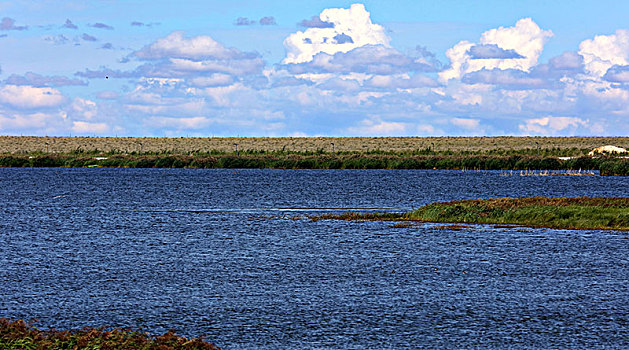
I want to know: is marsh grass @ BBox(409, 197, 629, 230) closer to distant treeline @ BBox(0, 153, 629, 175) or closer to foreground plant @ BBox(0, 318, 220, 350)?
foreground plant @ BBox(0, 318, 220, 350)

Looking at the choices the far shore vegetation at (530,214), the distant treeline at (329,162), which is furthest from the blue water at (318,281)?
the distant treeline at (329,162)

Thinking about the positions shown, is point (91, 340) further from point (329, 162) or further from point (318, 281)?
point (329, 162)

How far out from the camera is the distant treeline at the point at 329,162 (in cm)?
12125

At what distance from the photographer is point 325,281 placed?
85.4 ft

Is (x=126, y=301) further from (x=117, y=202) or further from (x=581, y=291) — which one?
(x=117, y=202)

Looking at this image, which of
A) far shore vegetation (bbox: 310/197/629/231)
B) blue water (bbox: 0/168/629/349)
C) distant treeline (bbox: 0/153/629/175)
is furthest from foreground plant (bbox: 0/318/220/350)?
distant treeline (bbox: 0/153/629/175)

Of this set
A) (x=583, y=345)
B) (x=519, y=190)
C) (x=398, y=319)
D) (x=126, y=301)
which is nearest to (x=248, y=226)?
(x=126, y=301)

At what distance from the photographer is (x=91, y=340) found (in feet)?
54.4

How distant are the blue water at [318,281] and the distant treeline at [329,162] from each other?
263 feet

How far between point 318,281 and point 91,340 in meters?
10.5

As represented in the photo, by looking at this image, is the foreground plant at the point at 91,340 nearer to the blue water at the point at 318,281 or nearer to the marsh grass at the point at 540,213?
the blue water at the point at 318,281

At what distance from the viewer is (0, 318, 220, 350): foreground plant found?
53.4 feet

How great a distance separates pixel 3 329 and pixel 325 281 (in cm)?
1075

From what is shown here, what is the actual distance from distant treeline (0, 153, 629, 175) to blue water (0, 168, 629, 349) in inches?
3157
